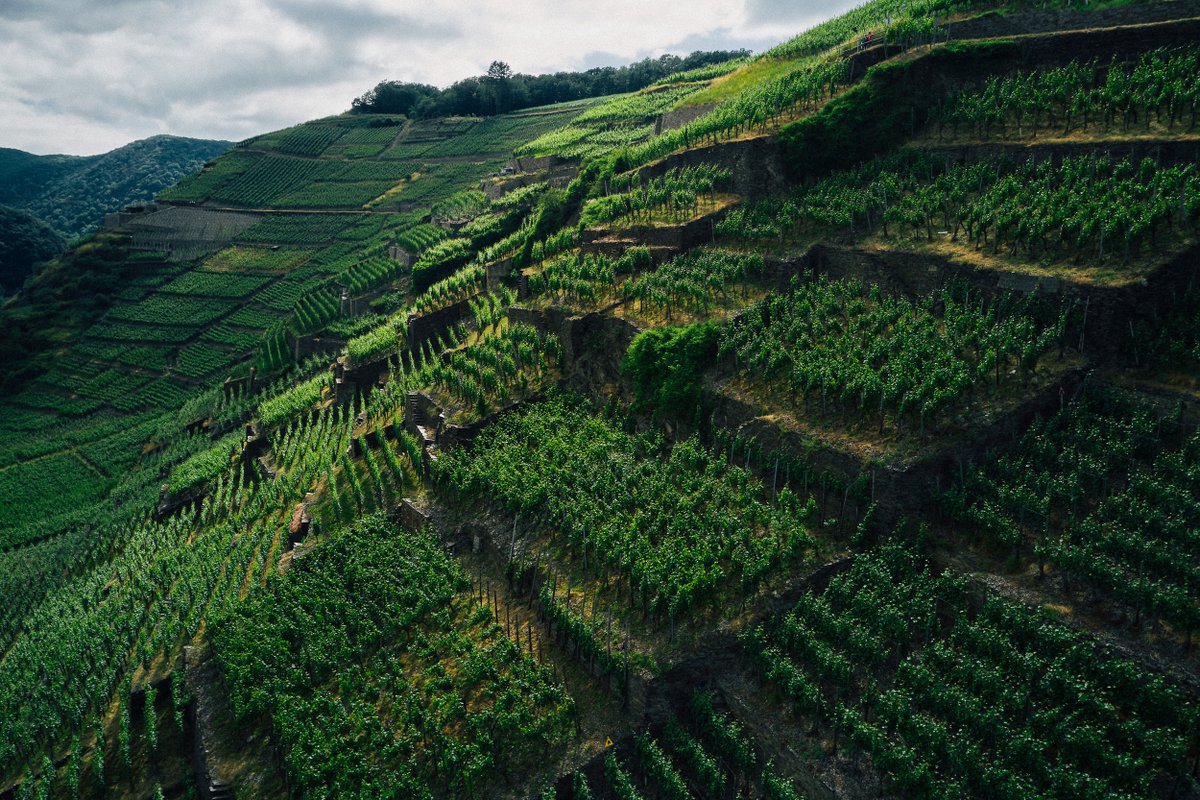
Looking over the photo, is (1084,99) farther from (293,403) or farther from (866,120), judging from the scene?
(293,403)

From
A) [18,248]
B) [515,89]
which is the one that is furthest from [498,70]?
[18,248]

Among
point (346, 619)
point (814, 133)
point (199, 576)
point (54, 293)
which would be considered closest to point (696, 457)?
point (346, 619)

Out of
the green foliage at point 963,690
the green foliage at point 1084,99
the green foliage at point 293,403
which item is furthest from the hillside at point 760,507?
the green foliage at point 293,403

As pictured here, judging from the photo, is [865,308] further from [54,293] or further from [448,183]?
[54,293]

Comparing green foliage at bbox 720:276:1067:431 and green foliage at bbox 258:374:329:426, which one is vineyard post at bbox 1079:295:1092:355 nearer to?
green foliage at bbox 720:276:1067:431

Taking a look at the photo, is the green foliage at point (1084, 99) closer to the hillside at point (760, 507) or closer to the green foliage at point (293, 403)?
the hillside at point (760, 507)

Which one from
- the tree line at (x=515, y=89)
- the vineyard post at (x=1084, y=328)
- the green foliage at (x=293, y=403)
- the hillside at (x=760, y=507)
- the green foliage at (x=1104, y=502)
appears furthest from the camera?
the tree line at (x=515, y=89)

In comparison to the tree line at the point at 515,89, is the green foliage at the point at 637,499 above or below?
below
